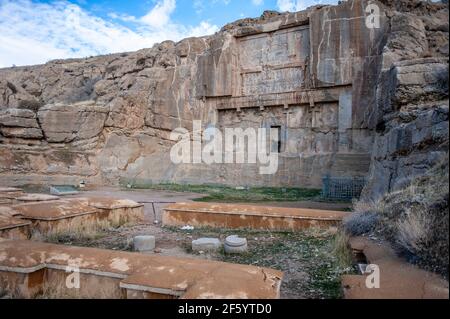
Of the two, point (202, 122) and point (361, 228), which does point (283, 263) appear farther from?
point (202, 122)

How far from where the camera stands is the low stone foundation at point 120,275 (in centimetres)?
287

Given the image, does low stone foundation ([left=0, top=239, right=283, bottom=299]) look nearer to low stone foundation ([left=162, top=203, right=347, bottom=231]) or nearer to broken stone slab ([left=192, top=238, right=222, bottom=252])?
broken stone slab ([left=192, top=238, right=222, bottom=252])

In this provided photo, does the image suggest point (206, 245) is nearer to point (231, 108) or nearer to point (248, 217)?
point (248, 217)

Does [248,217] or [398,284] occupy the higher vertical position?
[398,284]

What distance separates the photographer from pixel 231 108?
20016 millimetres

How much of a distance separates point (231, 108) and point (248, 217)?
13.6 metres

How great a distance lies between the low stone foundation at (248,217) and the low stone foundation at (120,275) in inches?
141

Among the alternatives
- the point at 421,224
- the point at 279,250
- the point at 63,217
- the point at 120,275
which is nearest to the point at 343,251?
the point at 279,250

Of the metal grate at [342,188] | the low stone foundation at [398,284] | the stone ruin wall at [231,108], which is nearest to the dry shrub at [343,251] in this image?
the low stone foundation at [398,284]

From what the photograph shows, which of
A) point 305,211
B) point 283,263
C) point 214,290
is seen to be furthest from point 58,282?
point 305,211

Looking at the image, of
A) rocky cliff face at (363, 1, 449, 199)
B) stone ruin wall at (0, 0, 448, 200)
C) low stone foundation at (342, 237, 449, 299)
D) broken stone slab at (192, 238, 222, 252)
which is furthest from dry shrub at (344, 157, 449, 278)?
stone ruin wall at (0, 0, 448, 200)

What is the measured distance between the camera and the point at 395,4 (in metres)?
16.5

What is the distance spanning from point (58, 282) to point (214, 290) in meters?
2.05

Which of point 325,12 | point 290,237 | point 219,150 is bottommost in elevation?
point 290,237
